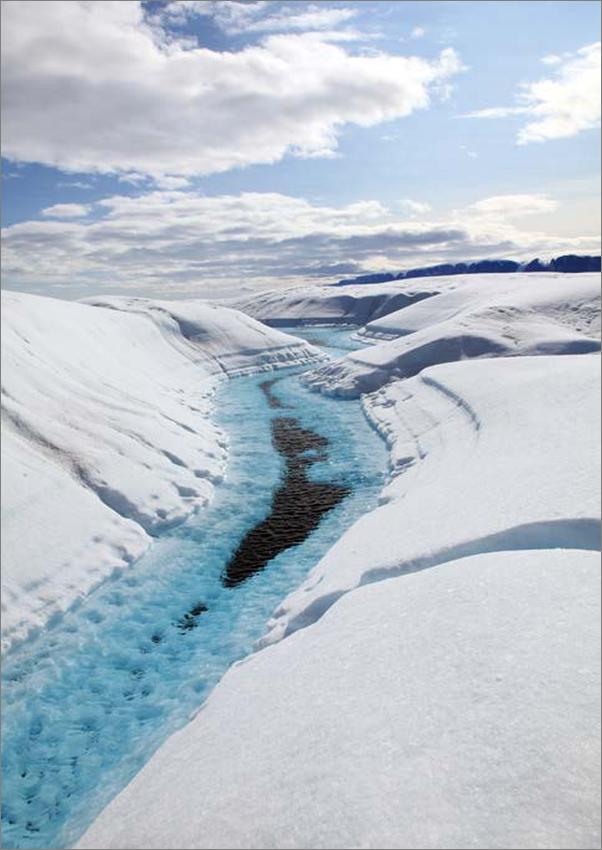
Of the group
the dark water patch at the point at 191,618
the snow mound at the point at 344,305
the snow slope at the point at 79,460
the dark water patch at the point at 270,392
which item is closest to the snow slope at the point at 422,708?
the dark water patch at the point at 191,618

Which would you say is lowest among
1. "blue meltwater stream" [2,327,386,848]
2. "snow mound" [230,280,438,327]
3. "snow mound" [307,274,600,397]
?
"blue meltwater stream" [2,327,386,848]

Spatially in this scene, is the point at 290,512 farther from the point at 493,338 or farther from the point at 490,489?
the point at 493,338

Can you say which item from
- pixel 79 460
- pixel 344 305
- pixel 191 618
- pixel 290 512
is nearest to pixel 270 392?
pixel 290 512

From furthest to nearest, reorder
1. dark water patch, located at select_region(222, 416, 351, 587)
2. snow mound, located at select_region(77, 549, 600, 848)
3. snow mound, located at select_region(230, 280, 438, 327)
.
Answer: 1. snow mound, located at select_region(230, 280, 438, 327)
2. dark water patch, located at select_region(222, 416, 351, 587)
3. snow mound, located at select_region(77, 549, 600, 848)

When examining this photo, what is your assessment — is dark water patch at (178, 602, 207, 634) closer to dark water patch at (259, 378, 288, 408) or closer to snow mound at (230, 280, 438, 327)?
dark water patch at (259, 378, 288, 408)

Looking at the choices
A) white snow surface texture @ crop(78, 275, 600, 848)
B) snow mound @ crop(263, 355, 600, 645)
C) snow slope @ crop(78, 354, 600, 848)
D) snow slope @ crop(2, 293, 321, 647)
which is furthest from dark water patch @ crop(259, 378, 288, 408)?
snow slope @ crop(78, 354, 600, 848)

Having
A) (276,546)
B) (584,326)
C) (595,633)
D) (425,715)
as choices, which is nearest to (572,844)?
(425,715)

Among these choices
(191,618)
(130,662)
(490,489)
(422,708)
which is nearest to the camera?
(422,708)

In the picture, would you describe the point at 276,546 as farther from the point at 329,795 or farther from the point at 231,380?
the point at 231,380
